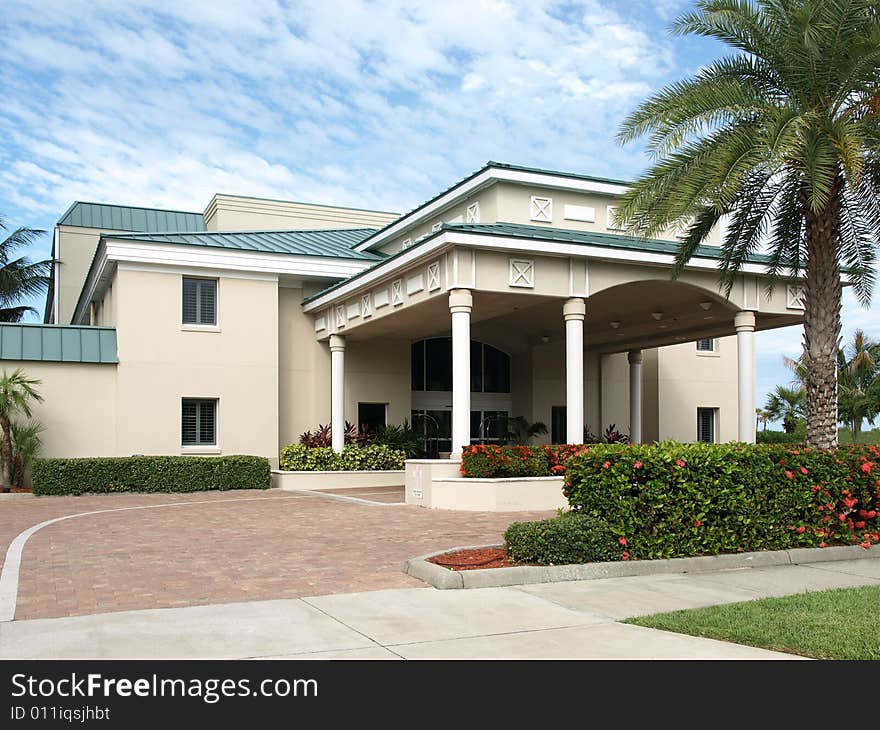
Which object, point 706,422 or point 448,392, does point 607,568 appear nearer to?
point 448,392

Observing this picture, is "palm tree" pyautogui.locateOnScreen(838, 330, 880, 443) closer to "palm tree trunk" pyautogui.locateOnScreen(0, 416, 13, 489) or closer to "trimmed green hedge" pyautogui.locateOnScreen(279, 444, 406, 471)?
"trimmed green hedge" pyautogui.locateOnScreen(279, 444, 406, 471)

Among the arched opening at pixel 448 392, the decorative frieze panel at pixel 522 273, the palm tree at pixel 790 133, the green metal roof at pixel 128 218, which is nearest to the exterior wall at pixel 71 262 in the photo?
the green metal roof at pixel 128 218

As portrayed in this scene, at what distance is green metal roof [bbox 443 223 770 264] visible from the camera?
59.3ft

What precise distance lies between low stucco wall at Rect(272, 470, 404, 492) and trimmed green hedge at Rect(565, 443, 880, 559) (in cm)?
1404

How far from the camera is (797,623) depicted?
7.45m

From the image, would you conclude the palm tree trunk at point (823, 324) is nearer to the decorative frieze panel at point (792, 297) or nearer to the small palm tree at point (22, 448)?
the decorative frieze panel at point (792, 297)

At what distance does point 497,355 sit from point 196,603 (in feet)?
75.5

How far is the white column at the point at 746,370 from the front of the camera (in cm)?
2052

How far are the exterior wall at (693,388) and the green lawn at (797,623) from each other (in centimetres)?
2384

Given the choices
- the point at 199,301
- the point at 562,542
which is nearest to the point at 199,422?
the point at 199,301

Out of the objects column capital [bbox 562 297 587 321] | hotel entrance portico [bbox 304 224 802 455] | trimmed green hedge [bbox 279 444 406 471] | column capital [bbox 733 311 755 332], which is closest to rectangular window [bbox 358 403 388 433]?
hotel entrance portico [bbox 304 224 802 455]

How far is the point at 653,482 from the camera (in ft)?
35.4
